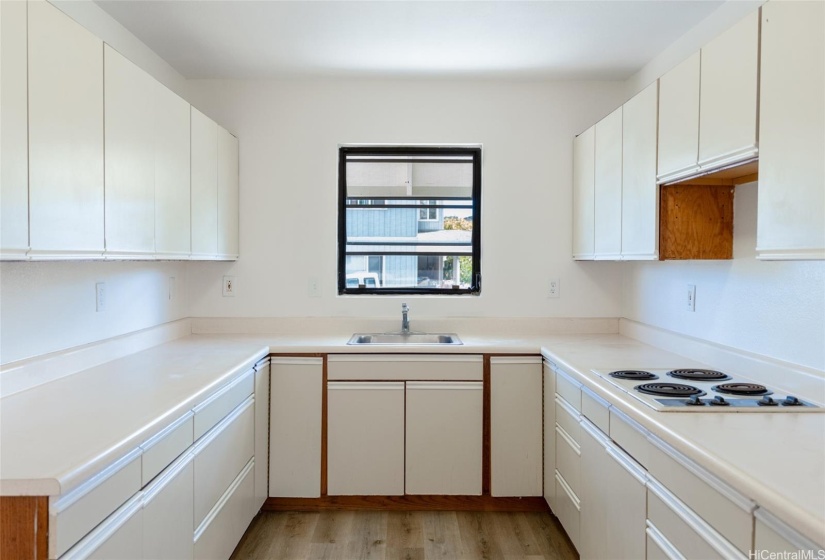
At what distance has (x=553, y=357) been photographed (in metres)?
2.48

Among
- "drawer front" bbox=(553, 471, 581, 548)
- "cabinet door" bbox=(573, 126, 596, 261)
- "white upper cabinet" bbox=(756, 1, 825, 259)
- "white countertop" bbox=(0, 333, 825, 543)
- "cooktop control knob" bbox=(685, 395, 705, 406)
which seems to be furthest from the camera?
"cabinet door" bbox=(573, 126, 596, 261)

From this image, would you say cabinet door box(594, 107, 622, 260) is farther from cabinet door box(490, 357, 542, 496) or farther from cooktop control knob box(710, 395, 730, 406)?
cooktop control knob box(710, 395, 730, 406)

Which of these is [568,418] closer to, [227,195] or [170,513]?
[170,513]

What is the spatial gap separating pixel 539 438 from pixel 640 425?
3.87 feet

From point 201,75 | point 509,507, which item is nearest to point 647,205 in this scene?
point 509,507

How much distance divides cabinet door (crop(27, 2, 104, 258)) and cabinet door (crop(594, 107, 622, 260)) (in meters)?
2.22

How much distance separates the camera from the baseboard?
2699 millimetres

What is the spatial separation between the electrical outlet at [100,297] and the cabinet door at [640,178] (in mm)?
2409

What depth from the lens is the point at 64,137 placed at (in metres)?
1.49

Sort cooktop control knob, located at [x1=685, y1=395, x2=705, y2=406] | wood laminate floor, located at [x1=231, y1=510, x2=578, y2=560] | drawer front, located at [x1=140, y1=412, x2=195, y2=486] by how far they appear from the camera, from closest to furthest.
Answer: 1. drawer front, located at [x1=140, y1=412, x2=195, y2=486]
2. cooktop control knob, located at [x1=685, y1=395, x2=705, y2=406]
3. wood laminate floor, located at [x1=231, y1=510, x2=578, y2=560]

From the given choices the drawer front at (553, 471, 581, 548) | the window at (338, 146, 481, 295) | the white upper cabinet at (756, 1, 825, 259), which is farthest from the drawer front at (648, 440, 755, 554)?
the window at (338, 146, 481, 295)

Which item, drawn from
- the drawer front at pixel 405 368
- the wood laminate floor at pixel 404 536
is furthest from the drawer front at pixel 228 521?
the drawer front at pixel 405 368

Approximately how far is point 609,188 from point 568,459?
4.50 ft

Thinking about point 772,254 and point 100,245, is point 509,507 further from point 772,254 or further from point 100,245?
point 100,245
